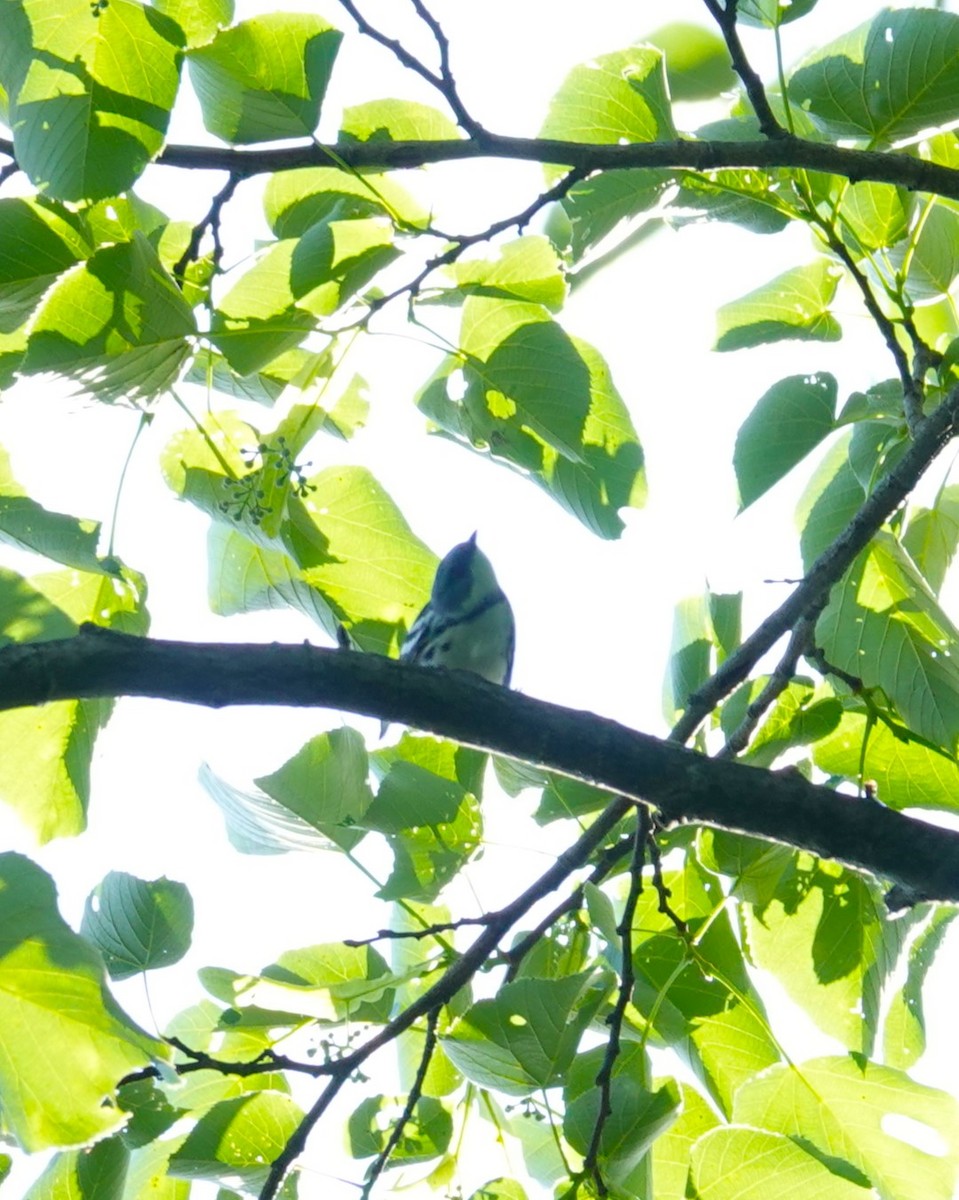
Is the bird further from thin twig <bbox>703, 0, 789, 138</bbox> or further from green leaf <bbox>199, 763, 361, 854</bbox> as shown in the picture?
thin twig <bbox>703, 0, 789, 138</bbox>

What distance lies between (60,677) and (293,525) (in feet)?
2.08

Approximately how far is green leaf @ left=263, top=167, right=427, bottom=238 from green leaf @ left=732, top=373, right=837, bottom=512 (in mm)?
670

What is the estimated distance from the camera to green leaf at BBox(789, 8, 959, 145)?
1881mm

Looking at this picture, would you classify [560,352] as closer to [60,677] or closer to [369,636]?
[369,636]

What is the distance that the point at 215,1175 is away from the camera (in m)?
1.67

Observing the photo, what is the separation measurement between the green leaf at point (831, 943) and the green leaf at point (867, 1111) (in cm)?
12

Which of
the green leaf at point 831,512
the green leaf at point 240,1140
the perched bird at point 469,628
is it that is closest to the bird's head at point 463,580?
the perched bird at point 469,628

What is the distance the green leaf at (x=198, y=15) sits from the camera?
1.74m

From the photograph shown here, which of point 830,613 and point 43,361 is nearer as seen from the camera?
point 43,361

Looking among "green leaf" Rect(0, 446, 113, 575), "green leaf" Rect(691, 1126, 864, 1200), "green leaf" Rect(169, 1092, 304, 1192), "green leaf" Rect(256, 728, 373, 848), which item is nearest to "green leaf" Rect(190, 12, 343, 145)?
"green leaf" Rect(0, 446, 113, 575)

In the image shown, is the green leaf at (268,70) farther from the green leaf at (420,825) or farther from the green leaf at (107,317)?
the green leaf at (420,825)

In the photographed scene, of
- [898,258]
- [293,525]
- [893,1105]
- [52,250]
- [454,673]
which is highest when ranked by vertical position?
[898,258]

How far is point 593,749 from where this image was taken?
1477mm

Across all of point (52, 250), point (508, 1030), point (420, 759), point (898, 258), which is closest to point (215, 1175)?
point (508, 1030)
